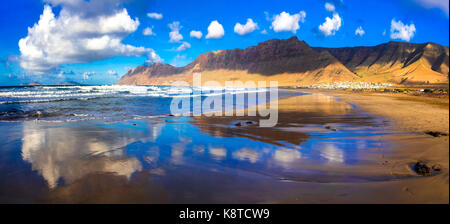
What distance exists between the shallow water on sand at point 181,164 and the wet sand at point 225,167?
0.06 feet

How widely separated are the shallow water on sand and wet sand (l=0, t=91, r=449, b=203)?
0.02 metres

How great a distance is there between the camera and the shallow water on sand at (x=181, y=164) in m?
3.38

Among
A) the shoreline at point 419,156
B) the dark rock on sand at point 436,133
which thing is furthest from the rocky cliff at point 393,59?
the dark rock on sand at point 436,133

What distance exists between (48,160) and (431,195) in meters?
6.63

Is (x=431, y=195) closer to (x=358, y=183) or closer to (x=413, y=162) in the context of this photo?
(x=358, y=183)

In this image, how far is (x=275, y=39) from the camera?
194625 millimetres

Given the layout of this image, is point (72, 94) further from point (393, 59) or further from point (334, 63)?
point (393, 59)

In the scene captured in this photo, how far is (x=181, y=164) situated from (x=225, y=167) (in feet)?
3.01

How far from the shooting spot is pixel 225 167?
454 cm

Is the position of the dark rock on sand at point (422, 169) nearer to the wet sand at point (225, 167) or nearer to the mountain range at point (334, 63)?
the wet sand at point (225, 167)

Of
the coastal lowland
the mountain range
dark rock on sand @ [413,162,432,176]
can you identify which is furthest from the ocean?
the mountain range

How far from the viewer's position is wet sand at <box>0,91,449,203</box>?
3.24 metres

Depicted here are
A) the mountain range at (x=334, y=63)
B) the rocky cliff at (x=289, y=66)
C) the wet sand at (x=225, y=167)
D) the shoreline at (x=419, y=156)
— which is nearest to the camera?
the shoreline at (x=419, y=156)

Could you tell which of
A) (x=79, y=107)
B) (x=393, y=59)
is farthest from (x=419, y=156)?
(x=393, y=59)
